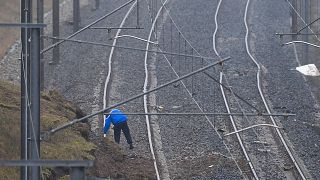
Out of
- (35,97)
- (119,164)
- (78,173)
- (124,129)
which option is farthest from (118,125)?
(78,173)

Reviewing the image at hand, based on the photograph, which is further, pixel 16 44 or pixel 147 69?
pixel 16 44

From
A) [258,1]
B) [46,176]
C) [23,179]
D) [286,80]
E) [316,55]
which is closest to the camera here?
[23,179]

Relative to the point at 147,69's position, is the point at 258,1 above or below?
above

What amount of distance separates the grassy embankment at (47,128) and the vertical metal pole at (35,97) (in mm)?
2341

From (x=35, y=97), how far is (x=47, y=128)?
5.51 m

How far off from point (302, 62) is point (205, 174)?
472 inches

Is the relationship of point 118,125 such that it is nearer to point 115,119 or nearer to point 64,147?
point 115,119

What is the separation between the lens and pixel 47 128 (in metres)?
16.6

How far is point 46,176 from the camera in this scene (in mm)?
14094

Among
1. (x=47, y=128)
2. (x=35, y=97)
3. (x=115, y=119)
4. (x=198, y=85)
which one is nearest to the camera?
(x=35, y=97)

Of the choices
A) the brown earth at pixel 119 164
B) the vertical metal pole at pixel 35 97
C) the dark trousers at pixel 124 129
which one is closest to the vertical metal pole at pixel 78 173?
the vertical metal pole at pixel 35 97

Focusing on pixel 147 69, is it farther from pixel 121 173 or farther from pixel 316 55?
pixel 121 173

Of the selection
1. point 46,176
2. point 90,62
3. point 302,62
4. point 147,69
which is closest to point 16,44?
point 90,62

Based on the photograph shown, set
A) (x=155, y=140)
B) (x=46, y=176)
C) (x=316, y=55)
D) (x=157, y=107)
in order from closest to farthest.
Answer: (x=46, y=176), (x=155, y=140), (x=157, y=107), (x=316, y=55)
